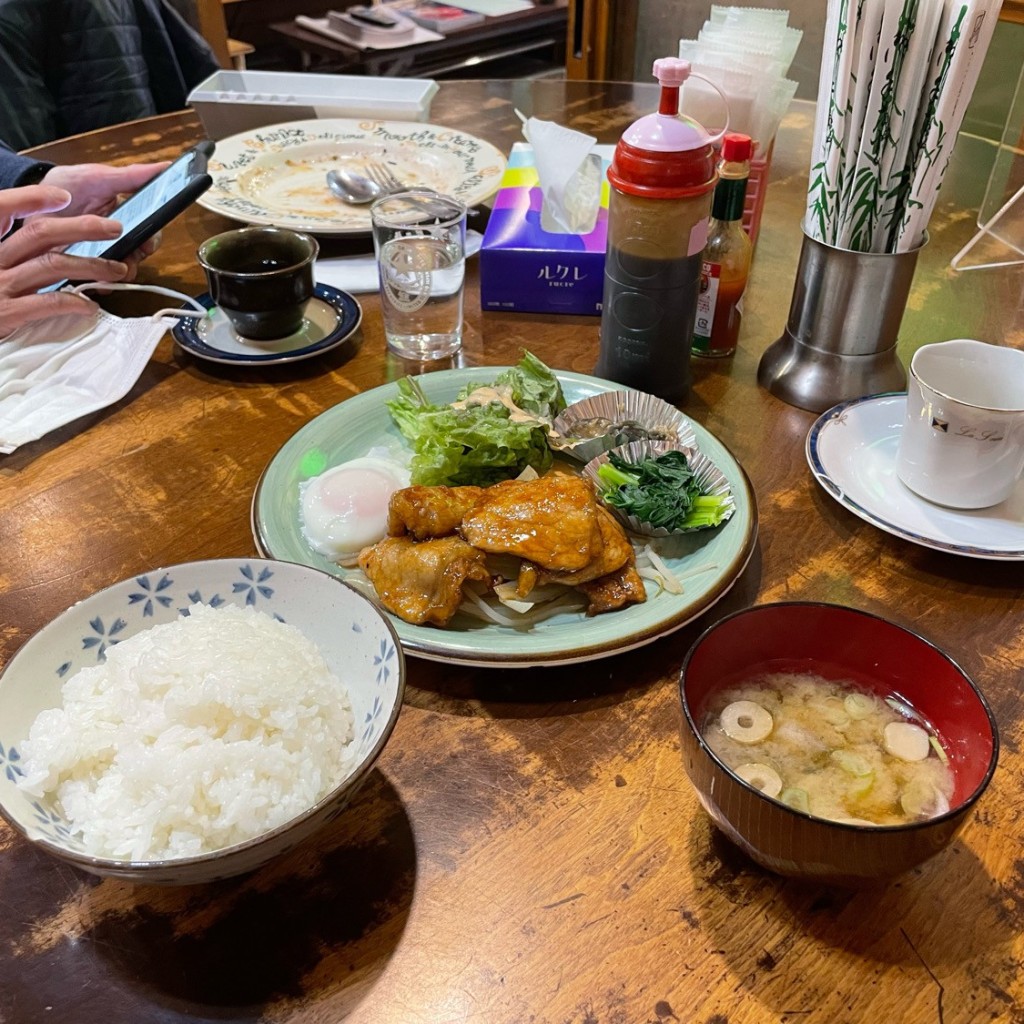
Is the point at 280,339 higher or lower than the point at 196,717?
lower

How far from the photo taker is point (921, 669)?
0.80 metres

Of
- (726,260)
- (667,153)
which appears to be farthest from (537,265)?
(667,153)

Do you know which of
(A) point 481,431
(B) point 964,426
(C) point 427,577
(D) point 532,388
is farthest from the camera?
(D) point 532,388

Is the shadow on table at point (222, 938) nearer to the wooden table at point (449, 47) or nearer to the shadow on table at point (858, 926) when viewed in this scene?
the shadow on table at point (858, 926)

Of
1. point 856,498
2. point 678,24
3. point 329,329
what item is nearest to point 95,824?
point 856,498

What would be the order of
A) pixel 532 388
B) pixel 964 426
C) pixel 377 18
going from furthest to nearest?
1. pixel 377 18
2. pixel 532 388
3. pixel 964 426

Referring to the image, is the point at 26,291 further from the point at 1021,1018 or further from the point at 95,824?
the point at 1021,1018

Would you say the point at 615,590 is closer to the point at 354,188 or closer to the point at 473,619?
the point at 473,619

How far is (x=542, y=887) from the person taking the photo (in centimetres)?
78

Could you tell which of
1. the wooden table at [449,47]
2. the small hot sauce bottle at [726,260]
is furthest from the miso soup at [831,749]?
the wooden table at [449,47]

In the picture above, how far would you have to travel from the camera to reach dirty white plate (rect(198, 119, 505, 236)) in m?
1.96

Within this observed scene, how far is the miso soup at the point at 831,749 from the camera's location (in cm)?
75

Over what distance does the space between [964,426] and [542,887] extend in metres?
0.76

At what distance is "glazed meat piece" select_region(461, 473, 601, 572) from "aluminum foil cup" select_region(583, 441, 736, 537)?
0.08m
